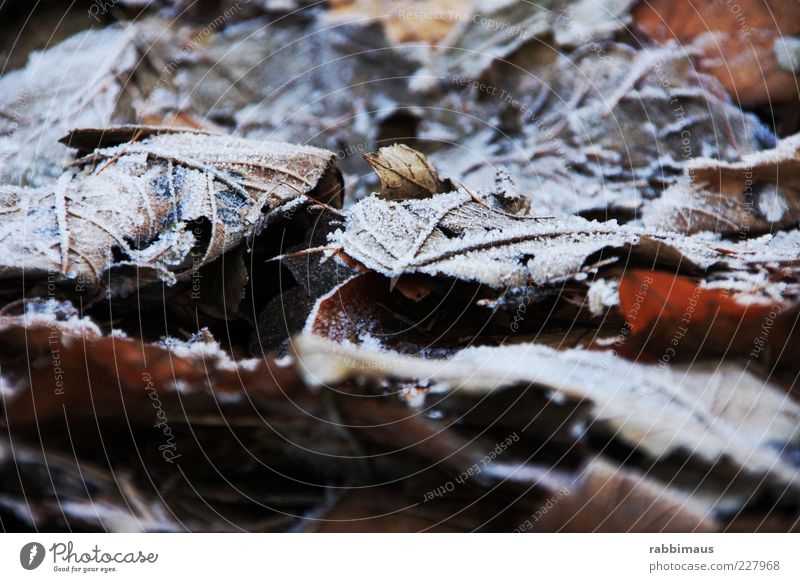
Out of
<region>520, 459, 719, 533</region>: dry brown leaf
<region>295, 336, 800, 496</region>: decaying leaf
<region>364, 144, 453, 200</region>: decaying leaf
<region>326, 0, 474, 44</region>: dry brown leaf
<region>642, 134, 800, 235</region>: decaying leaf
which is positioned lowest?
<region>520, 459, 719, 533</region>: dry brown leaf

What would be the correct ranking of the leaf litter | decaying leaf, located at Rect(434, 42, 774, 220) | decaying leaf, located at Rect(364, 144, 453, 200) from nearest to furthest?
the leaf litter → decaying leaf, located at Rect(364, 144, 453, 200) → decaying leaf, located at Rect(434, 42, 774, 220)

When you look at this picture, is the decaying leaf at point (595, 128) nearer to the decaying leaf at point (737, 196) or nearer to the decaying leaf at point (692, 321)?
the decaying leaf at point (737, 196)

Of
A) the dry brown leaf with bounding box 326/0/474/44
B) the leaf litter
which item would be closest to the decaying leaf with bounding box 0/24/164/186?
the leaf litter

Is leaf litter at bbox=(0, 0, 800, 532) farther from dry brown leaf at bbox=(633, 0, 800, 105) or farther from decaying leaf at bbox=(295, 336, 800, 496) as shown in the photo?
dry brown leaf at bbox=(633, 0, 800, 105)

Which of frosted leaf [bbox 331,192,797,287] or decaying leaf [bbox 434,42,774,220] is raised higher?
decaying leaf [bbox 434,42,774,220]

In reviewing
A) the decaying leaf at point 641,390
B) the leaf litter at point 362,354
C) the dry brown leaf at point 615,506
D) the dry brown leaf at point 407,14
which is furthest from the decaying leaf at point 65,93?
the dry brown leaf at point 615,506

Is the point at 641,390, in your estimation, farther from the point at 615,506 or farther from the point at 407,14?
the point at 407,14
